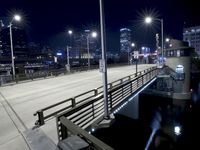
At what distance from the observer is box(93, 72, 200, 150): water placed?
14.1m

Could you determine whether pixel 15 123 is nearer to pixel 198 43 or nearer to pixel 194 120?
pixel 194 120

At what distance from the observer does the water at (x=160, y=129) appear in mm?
14109

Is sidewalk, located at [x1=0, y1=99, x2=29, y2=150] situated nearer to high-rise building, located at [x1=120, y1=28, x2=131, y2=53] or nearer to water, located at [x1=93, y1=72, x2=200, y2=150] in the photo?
water, located at [x1=93, y1=72, x2=200, y2=150]

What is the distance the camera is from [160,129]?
18.8m

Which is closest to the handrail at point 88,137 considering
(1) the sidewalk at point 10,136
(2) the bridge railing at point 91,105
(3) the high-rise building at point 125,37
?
(2) the bridge railing at point 91,105

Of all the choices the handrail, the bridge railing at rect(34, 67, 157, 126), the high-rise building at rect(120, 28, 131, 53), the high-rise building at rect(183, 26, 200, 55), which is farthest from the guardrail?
the high-rise building at rect(183, 26, 200, 55)

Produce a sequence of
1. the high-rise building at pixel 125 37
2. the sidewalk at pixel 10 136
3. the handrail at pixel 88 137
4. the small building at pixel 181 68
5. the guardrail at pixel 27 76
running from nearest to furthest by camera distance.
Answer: the handrail at pixel 88 137 → the sidewalk at pixel 10 136 → the guardrail at pixel 27 76 → the small building at pixel 181 68 → the high-rise building at pixel 125 37

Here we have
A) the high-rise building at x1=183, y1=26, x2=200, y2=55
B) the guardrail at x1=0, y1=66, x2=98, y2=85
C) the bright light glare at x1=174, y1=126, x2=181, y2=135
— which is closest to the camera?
the bright light glare at x1=174, y1=126, x2=181, y2=135

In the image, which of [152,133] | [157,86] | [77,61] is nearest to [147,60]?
[77,61]

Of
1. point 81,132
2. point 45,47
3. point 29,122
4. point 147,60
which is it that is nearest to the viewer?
point 81,132

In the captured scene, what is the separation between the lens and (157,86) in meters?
32.2

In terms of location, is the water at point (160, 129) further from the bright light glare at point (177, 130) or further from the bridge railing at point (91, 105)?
the bridge railing at point (91, 105)

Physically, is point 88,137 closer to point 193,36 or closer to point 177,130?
point 177,130

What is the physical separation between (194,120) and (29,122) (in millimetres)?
21507
